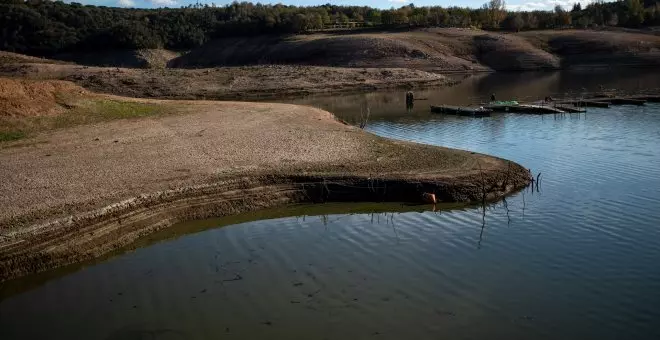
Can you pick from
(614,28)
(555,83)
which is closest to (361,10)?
(614,28)

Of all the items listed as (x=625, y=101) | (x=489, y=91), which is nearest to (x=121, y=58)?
(x=489, y=91)

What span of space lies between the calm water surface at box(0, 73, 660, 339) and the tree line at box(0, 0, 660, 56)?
243 feet

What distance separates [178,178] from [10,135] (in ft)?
30.7

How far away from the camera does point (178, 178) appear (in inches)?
724

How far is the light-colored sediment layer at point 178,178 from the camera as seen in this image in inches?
579

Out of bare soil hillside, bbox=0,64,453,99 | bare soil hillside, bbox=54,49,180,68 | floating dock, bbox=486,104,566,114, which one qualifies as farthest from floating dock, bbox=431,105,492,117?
bare soil hillside, bbox=54,49,180,68

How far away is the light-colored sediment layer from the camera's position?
14.7 metres

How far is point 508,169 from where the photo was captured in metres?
20.0

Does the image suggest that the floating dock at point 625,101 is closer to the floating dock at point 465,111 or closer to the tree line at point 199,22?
the floating dock at point 465,111

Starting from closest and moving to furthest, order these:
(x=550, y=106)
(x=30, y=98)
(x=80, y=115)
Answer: (x=30, y=98), (x=80, y=115), (x=550, y=106)

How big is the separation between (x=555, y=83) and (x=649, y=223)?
159ft

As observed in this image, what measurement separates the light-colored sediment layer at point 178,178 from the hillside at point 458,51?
52.1 metres

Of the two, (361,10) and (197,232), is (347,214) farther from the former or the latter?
(361,10)

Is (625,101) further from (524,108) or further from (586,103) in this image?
(524,108)
